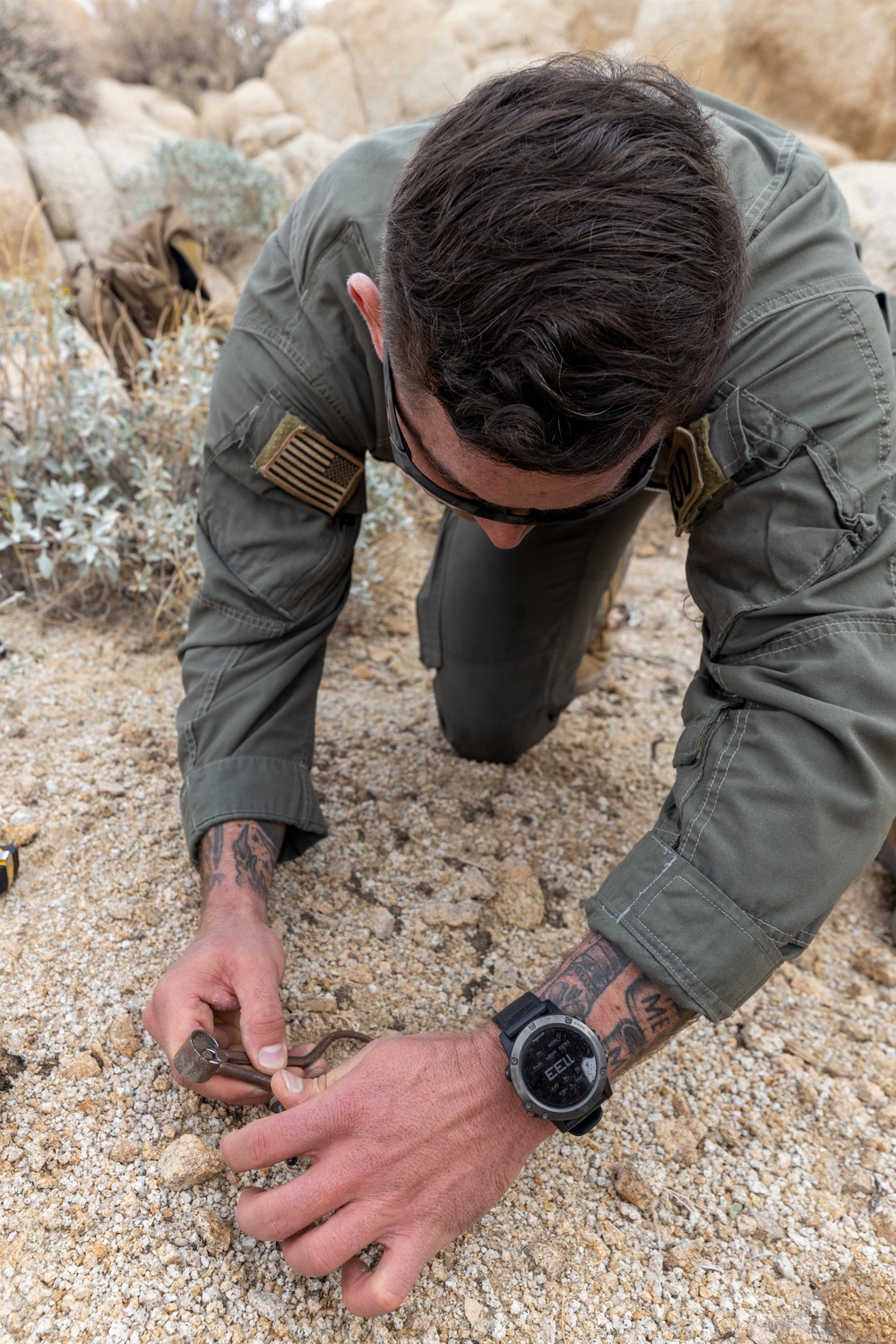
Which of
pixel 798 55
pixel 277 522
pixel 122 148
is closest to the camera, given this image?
pixel 277 522

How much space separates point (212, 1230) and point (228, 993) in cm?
29

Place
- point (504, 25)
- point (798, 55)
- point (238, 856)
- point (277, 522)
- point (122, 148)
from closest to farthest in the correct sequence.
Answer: point (238, 856), point (277, 522), point (122, 148), point (798, 55), point (504, 25)

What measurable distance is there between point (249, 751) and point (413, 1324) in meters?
0.83

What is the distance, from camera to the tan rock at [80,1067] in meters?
1.32

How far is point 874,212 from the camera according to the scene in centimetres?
565

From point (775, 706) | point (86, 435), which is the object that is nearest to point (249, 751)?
point (775, 706)

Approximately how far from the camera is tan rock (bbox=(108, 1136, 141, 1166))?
124 centimetres

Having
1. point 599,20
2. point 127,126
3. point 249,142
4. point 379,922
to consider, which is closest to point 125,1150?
point 379,922

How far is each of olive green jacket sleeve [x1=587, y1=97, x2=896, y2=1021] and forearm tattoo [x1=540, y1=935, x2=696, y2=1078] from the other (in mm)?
33

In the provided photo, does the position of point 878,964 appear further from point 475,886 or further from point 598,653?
point 598,653

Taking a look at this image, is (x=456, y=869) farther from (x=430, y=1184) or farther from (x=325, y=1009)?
(x=430, y=1184)

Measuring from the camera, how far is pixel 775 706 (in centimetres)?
121

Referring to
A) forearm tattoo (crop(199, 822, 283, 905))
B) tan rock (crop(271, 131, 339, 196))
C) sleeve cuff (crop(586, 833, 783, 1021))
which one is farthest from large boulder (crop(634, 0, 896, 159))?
sleeve cuff (crop(586, 833, 783, 1021))

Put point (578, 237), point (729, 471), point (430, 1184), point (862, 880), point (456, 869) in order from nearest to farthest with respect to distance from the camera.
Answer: point (578, 237)
point (430, 1184)
point (729, 471)
point (456, 869)
point (862, 880)
